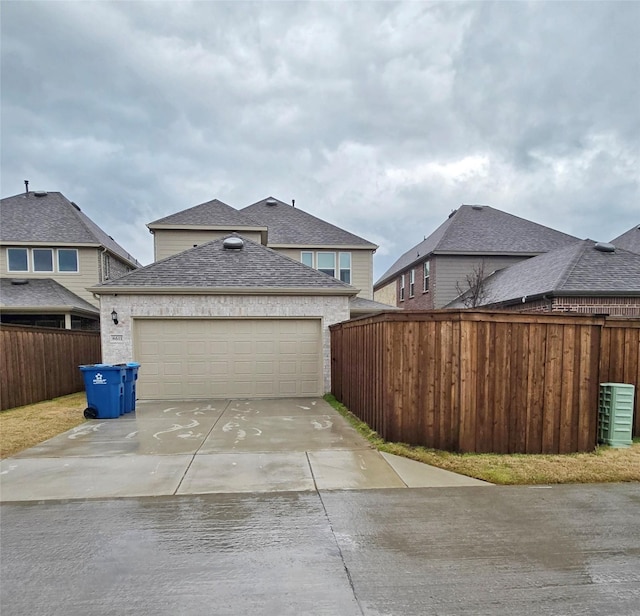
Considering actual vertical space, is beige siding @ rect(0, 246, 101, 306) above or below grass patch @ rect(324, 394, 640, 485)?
above

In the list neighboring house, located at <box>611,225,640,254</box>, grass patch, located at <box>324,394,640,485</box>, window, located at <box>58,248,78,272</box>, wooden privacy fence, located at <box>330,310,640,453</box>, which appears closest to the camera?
grass patch, located at <box>324,394,640,485</box>

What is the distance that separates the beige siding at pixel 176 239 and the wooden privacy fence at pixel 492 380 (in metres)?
11.9

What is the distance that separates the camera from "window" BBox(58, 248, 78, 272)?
52.9 feet

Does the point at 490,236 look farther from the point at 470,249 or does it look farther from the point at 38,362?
the point at 38,362

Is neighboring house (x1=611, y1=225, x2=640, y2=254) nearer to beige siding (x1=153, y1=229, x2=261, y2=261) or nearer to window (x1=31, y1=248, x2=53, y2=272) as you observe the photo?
beige siding (x1=153, y1=229, x2=261, y2=261)

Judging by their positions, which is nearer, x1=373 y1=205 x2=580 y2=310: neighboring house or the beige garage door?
the beige garage door

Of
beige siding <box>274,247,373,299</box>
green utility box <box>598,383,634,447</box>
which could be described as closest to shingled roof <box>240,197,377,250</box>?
beige siding <box>274,247,373,299</box>

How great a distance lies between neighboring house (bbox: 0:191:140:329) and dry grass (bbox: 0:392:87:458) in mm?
6051

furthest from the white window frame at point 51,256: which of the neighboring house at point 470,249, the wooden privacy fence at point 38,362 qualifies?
the neighboring house at point 470,249

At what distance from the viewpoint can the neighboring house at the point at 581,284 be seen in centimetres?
1172

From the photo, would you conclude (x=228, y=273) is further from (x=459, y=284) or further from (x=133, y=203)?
(x=133, y=203)

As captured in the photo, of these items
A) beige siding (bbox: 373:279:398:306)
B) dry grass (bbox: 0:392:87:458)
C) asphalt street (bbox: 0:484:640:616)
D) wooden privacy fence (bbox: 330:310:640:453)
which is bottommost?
dry grass (bbox: 0:392:87:458)

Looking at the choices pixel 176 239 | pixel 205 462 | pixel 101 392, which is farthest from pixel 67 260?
pixel 205 462

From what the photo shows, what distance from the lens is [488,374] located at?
5594 mm
